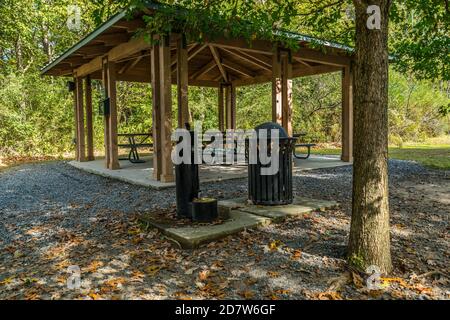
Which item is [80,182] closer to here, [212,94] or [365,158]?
[365,158]

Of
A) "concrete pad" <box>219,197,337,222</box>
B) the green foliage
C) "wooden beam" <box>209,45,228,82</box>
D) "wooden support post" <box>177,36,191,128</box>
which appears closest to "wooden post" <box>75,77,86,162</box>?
the green foliage

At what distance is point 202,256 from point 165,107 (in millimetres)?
3648

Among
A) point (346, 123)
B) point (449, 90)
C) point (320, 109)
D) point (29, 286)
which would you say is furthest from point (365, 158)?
point (449, 90)

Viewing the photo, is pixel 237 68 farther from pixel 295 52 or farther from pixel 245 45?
pixel 245 45

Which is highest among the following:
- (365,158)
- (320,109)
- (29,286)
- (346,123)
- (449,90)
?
(449,90)

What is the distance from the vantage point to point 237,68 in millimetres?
11914

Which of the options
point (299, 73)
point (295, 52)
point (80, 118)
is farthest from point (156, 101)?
point (299, 73)

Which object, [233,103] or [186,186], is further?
[233,103]

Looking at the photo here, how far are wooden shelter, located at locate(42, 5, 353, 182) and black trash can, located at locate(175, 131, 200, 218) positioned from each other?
62.0 inches

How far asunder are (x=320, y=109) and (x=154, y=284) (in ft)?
53.2

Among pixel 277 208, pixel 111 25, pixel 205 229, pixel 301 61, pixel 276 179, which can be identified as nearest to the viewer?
pixel 205 229

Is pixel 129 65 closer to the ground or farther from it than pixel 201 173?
farther from it

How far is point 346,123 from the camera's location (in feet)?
31.1

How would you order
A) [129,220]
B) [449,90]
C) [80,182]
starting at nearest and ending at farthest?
[129,220]
[80,182]
[449,90]
